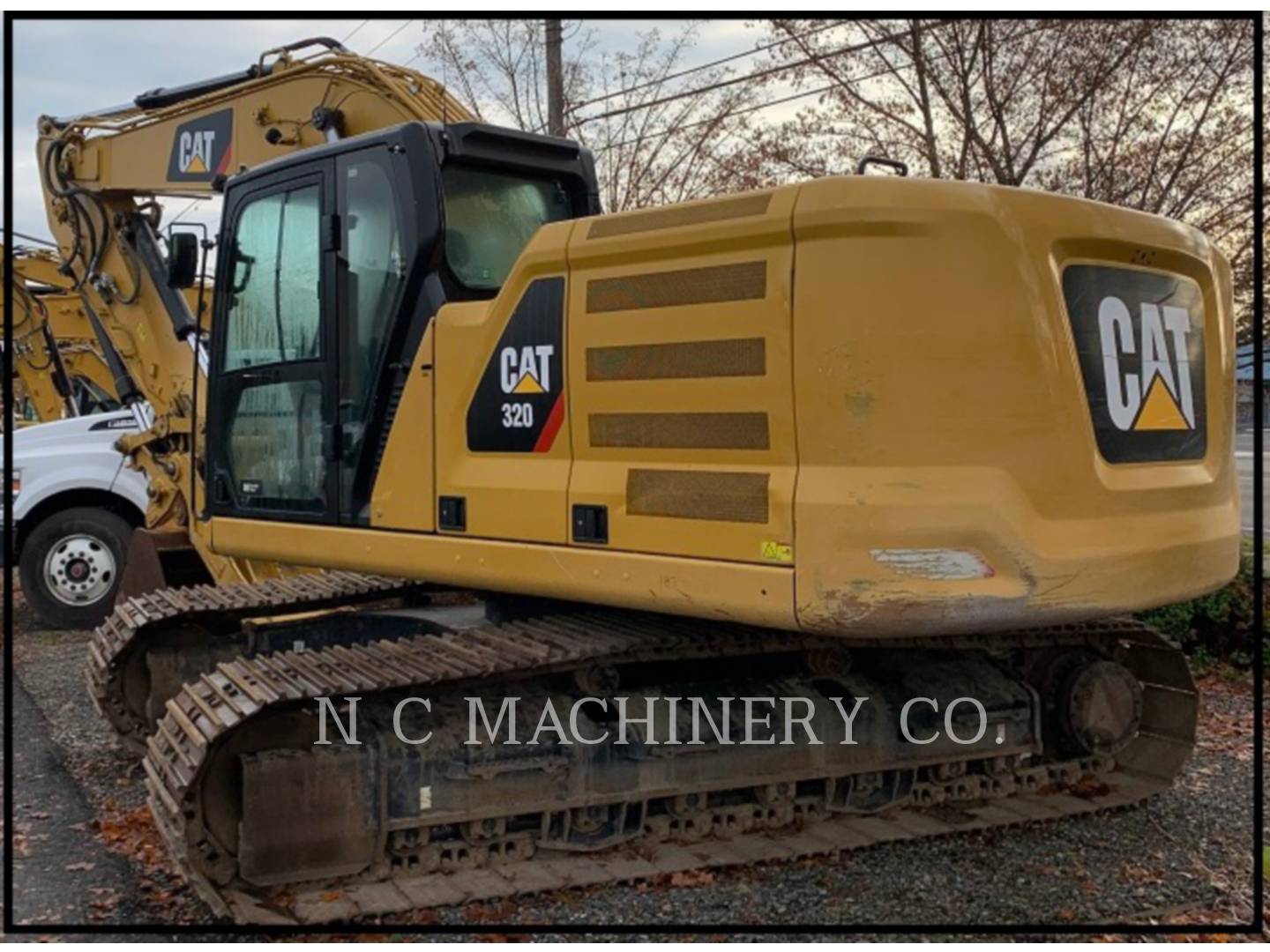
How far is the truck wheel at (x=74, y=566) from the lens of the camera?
32.6 ft

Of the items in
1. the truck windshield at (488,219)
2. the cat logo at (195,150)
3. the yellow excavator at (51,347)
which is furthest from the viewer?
the yellow excavator at (51,347)

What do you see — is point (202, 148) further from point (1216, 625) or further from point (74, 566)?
point (1216, 625)

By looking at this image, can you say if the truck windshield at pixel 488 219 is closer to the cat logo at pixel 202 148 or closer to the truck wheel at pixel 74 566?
the cat logo at pixel 202 148

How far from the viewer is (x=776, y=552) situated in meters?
3.80

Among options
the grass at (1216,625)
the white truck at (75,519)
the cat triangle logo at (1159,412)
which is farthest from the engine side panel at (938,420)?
the white truck at (75,519)

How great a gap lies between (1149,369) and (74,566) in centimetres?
859

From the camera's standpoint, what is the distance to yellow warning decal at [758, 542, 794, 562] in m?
3.77

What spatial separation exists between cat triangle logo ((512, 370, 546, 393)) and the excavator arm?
2074 mm

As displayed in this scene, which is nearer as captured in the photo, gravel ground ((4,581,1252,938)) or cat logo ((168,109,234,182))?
gravel ground ((4,581,1252,938))

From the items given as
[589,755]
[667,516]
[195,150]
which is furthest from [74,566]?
→ [667,516]

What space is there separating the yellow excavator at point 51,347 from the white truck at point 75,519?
79.8 inches

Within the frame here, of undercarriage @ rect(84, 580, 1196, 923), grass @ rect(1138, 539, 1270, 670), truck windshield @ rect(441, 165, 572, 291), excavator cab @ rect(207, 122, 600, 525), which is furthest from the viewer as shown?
grass @ rect(1138, 539, 1270, 670)

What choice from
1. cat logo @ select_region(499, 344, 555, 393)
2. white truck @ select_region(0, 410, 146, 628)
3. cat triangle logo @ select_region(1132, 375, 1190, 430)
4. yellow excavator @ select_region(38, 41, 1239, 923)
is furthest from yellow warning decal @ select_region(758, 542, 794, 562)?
white truck @ select_region(0, 410, 146, 628)

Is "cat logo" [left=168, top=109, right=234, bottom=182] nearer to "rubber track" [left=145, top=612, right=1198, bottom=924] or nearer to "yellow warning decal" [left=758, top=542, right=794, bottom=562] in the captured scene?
"rubber track" [left=145, top=612, right=1198, bottom=924]
